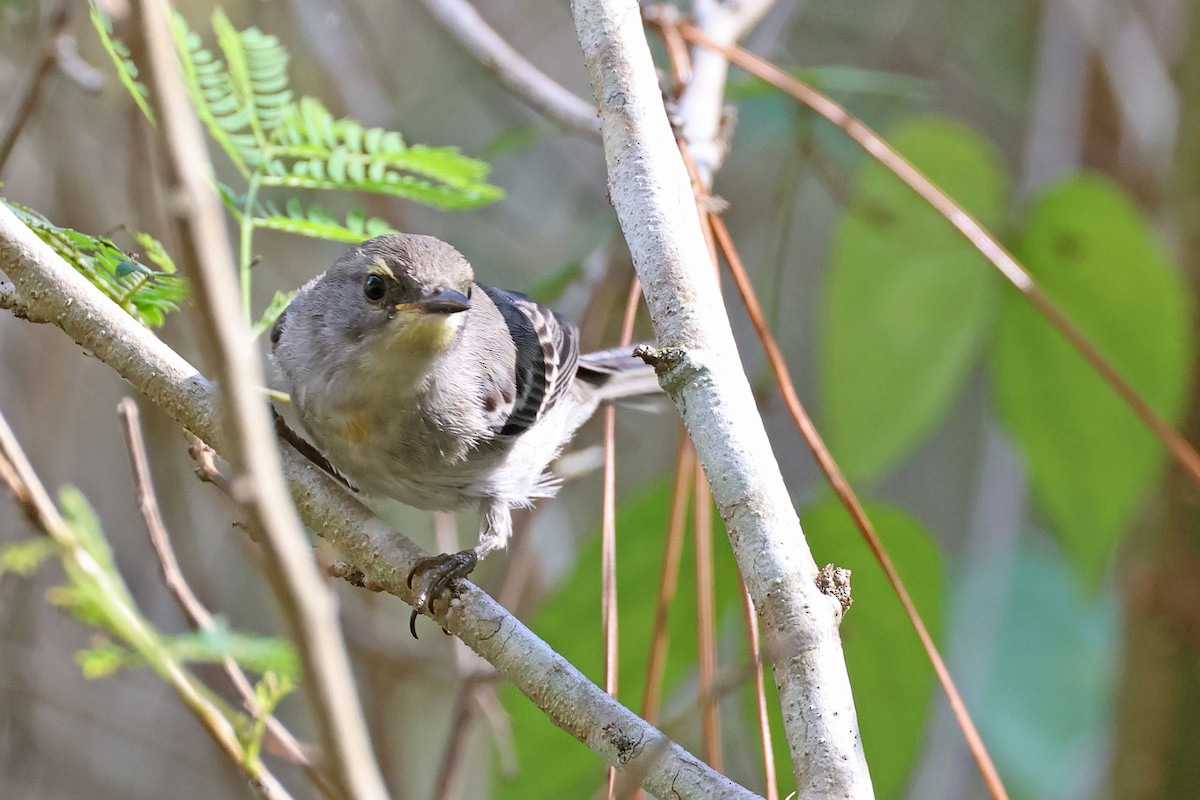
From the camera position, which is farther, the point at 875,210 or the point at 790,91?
the point at 875,210

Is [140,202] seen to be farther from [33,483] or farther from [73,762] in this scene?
[73,762]

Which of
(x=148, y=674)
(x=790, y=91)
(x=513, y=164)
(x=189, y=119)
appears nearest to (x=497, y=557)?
(x=148, y=674)

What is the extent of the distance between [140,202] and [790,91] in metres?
1.92

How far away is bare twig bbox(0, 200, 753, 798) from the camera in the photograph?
4.56 ft

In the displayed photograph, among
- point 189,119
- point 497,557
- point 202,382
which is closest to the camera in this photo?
point 189,119

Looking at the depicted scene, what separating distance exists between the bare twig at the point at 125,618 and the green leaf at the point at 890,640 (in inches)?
56.4

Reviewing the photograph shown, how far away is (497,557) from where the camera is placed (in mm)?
5074

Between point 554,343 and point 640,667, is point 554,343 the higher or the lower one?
the higher one

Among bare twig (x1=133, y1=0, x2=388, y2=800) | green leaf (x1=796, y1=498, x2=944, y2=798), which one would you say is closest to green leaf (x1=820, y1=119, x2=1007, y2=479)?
green leaf (x1=796, y1=498, x2=944, y2=798)

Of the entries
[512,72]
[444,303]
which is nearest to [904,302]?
[512,72]

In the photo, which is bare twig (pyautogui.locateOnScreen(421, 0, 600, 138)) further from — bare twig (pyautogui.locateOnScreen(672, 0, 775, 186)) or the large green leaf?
the large green leaf

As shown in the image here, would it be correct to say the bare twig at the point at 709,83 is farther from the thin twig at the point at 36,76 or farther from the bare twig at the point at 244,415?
the bare twig at the point at 244,415

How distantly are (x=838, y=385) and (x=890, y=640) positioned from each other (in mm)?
701

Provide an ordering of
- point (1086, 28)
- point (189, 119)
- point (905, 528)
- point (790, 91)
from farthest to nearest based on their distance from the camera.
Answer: point (1086, 28), point (905, 528), point (790, 91), point (189, 119)
